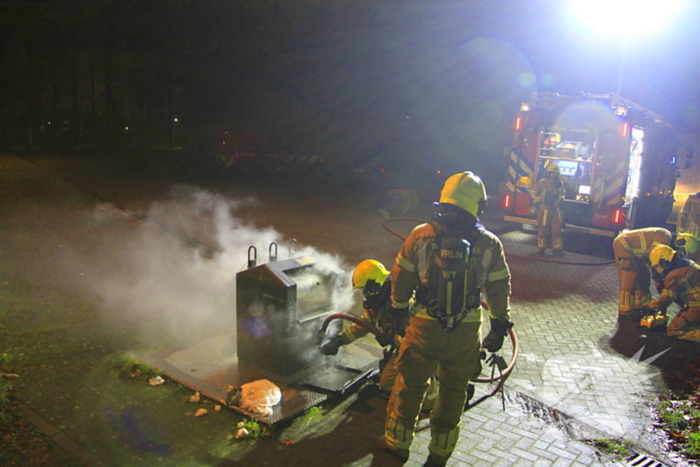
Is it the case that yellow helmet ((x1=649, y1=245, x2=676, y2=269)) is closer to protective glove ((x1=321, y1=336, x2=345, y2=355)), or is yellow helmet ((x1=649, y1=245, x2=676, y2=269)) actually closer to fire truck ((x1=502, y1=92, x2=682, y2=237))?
protective glove ((x1=321, y1=336, x2=345, y2=355))

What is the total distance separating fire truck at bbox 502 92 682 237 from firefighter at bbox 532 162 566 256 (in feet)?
3.04

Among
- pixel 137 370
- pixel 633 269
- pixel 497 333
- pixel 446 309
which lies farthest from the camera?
pixel 633 269

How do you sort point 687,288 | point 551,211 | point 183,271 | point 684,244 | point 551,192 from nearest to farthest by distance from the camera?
point 687,288, point 684,244, point 183,271, point 551,211, point 551,192

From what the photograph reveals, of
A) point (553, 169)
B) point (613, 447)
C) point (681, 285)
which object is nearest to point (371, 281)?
point (613, 447)

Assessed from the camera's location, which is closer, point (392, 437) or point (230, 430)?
point (392, 437)

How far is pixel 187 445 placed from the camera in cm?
365

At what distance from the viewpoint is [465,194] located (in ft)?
11.2

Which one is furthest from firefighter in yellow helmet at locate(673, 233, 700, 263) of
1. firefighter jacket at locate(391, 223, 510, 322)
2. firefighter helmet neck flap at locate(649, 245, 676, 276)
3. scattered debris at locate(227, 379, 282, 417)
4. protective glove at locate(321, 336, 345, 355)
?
scattered debris at locate(227, 379, 282, 417)

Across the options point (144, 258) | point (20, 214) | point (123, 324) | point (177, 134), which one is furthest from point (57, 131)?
point (123, 324)

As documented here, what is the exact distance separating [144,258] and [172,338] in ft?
11.1

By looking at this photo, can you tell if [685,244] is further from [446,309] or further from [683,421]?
[446,309]

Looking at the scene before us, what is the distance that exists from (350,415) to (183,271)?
479 cm

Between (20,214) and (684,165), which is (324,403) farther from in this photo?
(684,165)

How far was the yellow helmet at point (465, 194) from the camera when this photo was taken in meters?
3.41
